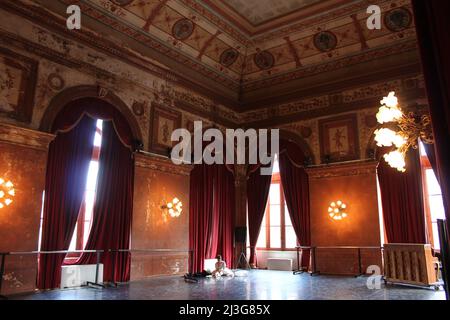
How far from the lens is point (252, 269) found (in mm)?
12766

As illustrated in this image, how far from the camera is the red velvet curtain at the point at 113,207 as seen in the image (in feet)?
29.3

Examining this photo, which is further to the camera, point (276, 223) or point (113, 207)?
point (276, 223)

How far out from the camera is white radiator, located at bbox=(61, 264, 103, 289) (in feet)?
26.0

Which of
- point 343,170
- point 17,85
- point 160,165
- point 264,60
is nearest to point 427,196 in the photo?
point 343,170

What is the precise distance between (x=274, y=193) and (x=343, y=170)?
9.42ft

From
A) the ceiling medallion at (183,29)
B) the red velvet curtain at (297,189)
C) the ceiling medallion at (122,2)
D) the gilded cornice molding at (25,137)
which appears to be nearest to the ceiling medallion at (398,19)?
the red velvet curtain at (297,189)

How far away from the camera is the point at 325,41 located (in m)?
11.5

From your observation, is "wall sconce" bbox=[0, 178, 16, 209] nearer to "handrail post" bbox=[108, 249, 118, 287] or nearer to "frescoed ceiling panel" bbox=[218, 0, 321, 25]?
"handrail post" bbox=[108, 249, 118, 287]

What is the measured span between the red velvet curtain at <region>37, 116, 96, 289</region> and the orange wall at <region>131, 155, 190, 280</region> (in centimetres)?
158

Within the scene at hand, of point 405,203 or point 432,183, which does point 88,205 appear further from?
point 432,183

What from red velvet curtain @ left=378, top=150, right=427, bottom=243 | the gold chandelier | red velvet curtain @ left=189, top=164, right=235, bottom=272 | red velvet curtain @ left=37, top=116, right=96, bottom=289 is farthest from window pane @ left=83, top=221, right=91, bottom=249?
red velvet curtain @ left=378, top=150, right=427, bottom=243
